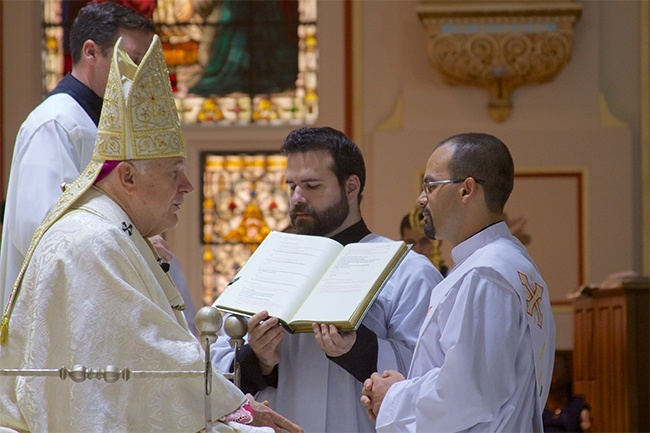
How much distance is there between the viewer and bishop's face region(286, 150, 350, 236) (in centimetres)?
408

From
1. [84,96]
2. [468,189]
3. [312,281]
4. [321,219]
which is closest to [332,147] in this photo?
[321,219]

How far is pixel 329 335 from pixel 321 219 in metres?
0.66

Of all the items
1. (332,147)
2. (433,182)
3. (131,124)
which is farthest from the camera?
(332,147)

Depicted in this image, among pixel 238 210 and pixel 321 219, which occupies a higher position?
pixel 321 219

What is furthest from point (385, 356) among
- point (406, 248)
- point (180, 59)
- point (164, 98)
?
point (180, 59)

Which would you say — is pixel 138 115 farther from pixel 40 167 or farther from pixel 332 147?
pixel 332 147

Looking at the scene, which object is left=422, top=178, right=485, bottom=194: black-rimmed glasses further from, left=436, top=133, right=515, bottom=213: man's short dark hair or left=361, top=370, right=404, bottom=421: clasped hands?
left=361, top=370, right=404, bottom=421: clasped hands

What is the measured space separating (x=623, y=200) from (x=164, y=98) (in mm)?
6876

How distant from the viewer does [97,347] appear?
9.07ft

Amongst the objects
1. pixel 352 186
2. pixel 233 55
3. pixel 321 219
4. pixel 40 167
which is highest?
pixel 233 55

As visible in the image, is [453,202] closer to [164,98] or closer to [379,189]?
[164,98]

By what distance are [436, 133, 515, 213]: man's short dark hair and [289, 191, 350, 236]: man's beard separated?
69 centimetres

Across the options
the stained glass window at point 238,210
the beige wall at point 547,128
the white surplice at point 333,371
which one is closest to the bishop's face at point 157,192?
the white surplice at point 333,371

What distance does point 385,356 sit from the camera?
371cm
